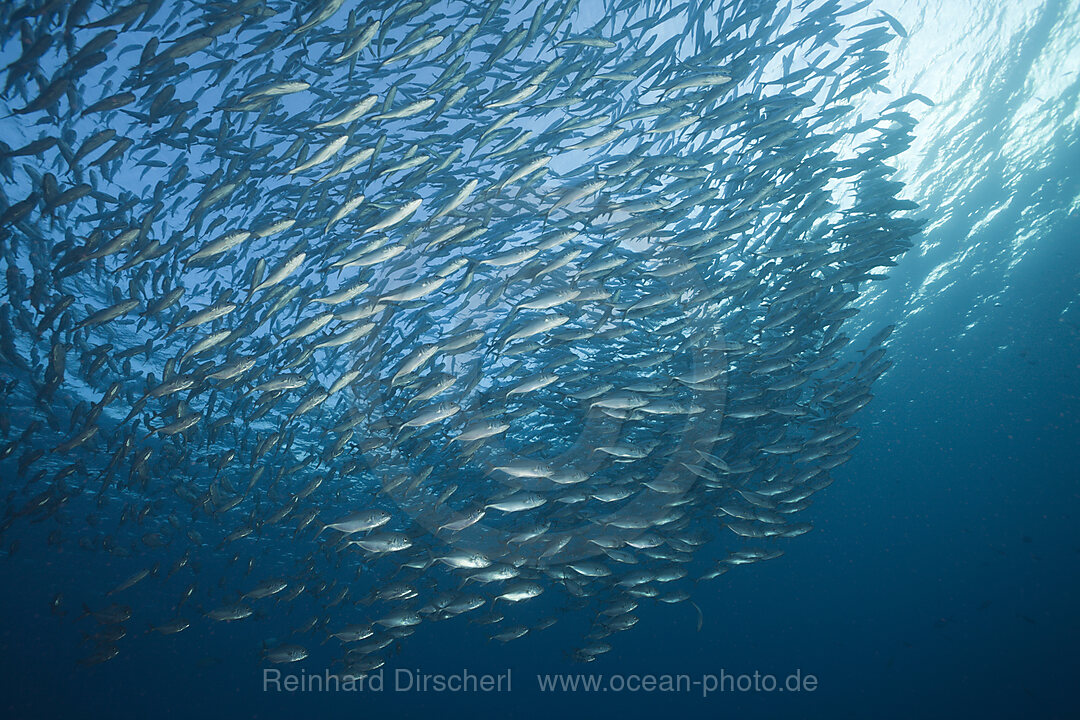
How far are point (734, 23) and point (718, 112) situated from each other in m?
1.58

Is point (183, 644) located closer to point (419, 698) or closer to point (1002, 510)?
point (419, 698)

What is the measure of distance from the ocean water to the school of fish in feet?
6.42

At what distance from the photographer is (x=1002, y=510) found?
1578 inches

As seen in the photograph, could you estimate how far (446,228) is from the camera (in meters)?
5.82

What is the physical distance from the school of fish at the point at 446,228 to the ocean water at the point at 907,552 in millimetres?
1956

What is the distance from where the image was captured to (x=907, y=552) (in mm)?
44531

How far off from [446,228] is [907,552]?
186ft

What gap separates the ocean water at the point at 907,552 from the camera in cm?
1295

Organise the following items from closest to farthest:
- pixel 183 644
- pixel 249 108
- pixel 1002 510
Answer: pixel 249 108 < pixel 1002 510 < pixel 183 644

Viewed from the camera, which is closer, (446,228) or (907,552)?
(446,228)

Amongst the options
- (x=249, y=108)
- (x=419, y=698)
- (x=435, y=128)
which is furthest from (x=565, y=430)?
(x=419, y=698)

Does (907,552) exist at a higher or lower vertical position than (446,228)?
lower

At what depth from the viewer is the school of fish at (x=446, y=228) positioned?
18.4 feet

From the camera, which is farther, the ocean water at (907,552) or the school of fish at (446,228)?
the ocean water at (907,552)
